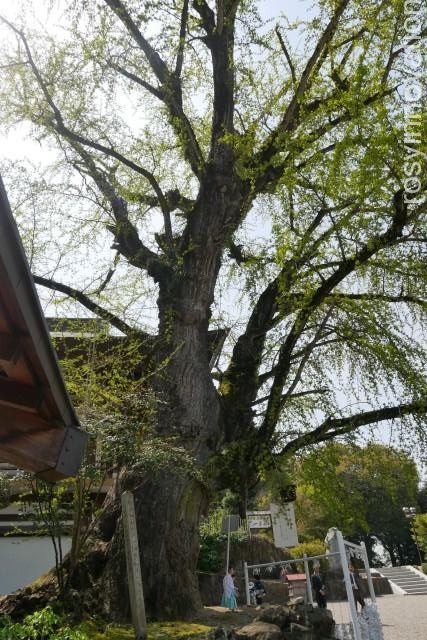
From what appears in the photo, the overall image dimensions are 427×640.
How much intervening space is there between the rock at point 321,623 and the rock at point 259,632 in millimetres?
1182

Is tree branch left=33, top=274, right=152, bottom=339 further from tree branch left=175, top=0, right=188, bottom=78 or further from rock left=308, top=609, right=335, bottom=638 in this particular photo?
rock left=308, top=609, right=335, bottom=638

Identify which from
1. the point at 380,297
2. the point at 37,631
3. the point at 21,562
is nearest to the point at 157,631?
the point at 37,631

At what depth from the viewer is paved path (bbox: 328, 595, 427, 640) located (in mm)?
10602

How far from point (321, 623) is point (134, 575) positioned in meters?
3.16

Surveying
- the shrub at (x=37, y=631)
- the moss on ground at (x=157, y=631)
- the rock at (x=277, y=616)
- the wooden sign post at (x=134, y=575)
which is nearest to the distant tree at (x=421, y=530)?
the rock at (x=277, y=616)

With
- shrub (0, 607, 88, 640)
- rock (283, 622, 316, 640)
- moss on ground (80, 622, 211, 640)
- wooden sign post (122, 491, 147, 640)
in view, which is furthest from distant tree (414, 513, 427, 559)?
shrub (0, 607, 88, 640)

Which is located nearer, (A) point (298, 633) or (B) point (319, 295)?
(A) point (298, 633)

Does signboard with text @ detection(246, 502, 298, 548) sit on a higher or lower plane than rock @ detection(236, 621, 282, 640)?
higher

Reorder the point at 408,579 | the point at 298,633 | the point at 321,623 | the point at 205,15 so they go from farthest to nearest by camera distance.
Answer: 1. the point at 408,579
2. the point at 205,15
3. the point at 321,623
4. the point at 298,633

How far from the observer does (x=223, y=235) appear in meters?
8.61

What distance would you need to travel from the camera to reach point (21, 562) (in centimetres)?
1242

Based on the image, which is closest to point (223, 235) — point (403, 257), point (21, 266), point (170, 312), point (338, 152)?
point (170, 312)

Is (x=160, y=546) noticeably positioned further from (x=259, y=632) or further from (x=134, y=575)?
(x=259, y=632)

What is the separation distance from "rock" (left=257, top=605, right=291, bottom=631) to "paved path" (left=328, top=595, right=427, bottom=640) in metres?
3.35
